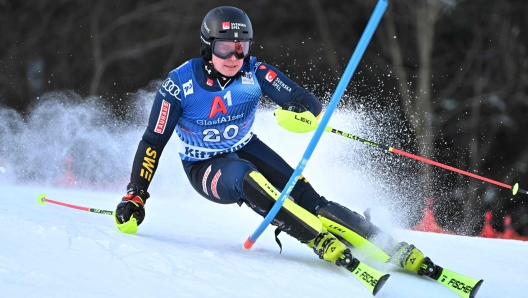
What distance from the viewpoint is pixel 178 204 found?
5.05 m

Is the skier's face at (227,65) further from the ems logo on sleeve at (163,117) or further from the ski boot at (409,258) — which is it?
the ski boot at (409,258)

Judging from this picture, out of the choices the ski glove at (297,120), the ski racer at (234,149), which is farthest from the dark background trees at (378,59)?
the ski glove at (297,120)

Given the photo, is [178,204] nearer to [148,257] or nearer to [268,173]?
[268,173]

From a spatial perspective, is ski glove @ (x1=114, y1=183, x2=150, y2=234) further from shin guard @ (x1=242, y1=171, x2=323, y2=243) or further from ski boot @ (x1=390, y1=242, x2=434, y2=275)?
ski boot @ (x1=390, y1=242, x2=434, y2=275)

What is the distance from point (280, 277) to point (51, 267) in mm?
879

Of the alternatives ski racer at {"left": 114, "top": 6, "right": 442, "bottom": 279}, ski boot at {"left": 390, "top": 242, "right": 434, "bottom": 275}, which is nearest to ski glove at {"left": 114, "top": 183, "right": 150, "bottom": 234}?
ski racer at {"left": 114, "top": 6, "right": 442, "bottom": 279}

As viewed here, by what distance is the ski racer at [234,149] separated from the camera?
3203 millimetres

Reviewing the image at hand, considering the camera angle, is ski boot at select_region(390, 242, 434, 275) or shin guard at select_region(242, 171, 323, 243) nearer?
shin guard at select_region(242, 171, 323, 243)

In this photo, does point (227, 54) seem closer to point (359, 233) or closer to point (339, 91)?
point (339, 91)

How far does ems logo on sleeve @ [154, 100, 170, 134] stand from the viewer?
347 centimetres

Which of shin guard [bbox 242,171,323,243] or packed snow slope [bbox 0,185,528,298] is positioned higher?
shin guard [bbox 242,171,323,243]

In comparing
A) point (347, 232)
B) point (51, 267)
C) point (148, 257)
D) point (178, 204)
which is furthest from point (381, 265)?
point (178, 204)

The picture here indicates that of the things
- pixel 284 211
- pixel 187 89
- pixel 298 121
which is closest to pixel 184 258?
pixel 284 211

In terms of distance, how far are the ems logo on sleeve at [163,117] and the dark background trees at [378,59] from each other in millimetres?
5711
